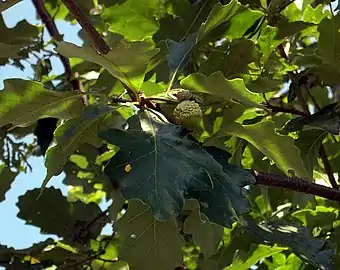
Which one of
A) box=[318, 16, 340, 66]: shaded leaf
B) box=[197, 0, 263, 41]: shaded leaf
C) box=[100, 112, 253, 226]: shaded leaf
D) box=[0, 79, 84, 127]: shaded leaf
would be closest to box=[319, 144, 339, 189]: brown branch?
box=[318, 16, 340, 66]: shaded leaf

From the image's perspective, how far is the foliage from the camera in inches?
44.7

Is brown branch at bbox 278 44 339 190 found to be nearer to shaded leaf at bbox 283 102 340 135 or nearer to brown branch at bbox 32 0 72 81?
shaded leaf at bbox 283 102 340 135

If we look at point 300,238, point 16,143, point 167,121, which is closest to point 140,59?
point 167,121

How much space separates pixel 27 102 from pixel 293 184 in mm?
490

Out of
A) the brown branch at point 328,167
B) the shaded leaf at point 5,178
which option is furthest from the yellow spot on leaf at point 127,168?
the shaded leaf at point 5,178

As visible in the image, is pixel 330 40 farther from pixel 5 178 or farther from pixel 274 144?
pixel 5 178

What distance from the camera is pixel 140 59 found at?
3.86 ft

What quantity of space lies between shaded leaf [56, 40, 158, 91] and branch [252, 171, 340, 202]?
0.26 m

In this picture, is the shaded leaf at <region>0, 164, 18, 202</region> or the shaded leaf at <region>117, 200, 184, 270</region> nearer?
the shaded leaf at <region>117, 200, 184, 270</region>

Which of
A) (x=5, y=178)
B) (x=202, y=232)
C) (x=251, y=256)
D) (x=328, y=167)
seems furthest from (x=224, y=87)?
(x=5, y=178)

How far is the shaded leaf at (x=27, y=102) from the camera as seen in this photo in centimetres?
121

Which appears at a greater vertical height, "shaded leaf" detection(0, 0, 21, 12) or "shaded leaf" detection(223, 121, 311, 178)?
"shaded leaf" detection(0, 0, 21, 12)

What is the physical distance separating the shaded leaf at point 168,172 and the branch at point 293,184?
0.12m

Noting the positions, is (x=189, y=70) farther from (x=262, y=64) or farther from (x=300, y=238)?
(x=300, y=238)
